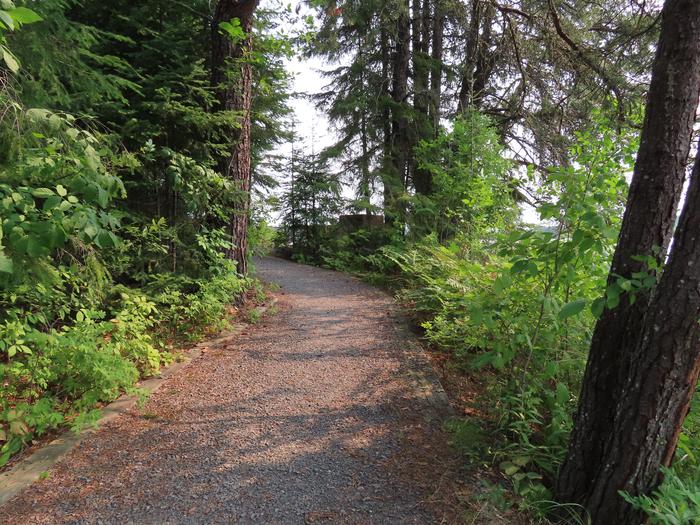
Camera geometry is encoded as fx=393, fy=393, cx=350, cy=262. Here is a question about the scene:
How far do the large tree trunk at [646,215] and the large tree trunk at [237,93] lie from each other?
16.0 feet

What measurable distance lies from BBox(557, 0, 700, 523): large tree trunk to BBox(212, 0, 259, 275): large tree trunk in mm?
4873

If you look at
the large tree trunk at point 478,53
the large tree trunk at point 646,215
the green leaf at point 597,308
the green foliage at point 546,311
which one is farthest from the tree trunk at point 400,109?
the green leaf at point 597,308

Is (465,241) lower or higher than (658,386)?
higher

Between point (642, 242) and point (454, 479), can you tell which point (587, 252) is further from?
point (454, 479)

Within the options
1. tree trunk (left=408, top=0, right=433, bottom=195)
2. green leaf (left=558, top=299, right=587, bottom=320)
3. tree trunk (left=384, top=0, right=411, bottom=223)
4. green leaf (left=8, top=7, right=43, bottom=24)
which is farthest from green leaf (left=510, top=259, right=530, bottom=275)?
tree trunk (left=408, top=0, right=433, bottom=195)

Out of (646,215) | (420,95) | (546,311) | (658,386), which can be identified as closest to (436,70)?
(420,95)

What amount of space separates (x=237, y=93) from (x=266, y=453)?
504cm

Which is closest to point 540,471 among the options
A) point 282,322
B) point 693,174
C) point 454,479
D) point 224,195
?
point 454,479

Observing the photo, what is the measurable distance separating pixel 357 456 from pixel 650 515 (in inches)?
66.6

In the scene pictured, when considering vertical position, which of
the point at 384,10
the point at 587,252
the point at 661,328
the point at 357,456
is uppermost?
the point at 384,10

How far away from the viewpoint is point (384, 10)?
8.64m

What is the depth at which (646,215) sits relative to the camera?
216cm

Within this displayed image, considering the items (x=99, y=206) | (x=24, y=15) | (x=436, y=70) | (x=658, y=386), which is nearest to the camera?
(x=24, y=15)

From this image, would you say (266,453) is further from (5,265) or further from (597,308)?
(597,308)
